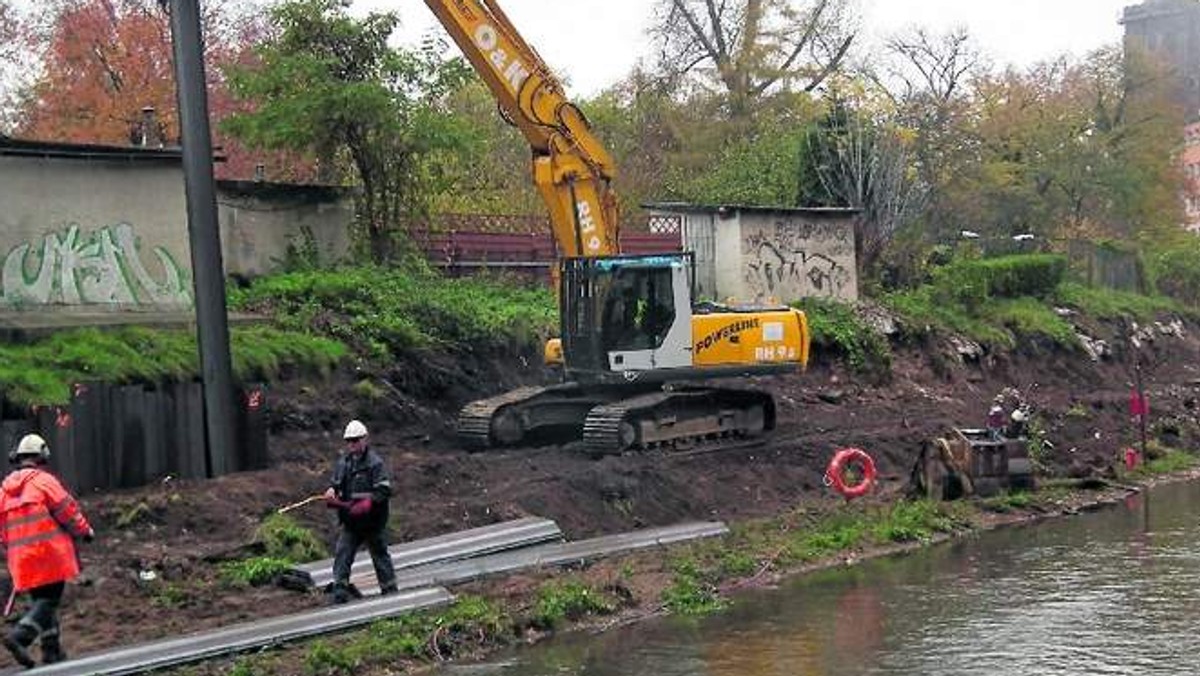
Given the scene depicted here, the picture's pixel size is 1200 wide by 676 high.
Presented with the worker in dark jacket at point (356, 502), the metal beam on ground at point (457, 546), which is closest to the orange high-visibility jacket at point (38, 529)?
the worker in dark jacket at point (356, 502)

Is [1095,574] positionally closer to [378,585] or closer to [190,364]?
[378,585]

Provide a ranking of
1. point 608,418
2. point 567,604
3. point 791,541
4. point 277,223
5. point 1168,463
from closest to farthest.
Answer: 1. point 567,604
2. point 791,541
3. point 608,418
4. point 1168,463
5. point 277,223

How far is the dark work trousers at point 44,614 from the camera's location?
37.2 ft

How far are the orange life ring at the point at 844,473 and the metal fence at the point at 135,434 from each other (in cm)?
741

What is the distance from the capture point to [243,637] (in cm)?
1216

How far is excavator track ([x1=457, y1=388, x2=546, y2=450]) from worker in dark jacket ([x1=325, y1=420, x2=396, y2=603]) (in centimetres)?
789

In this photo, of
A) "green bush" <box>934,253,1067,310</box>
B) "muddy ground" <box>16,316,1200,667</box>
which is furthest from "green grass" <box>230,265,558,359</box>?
"green bush" <box>934,253,1067,310</box>

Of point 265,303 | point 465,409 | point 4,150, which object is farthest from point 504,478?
point 4,150

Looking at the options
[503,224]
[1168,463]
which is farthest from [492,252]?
[1168,463]

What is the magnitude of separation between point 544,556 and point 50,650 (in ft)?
18.4

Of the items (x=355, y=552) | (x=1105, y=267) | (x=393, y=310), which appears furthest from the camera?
(x=1105, y=267)

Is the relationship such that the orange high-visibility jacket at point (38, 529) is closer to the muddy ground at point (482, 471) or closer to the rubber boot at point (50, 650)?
the rubber boot at point (50, 650)

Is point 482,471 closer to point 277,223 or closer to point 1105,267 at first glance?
point 277,223

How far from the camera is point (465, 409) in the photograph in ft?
71.9
